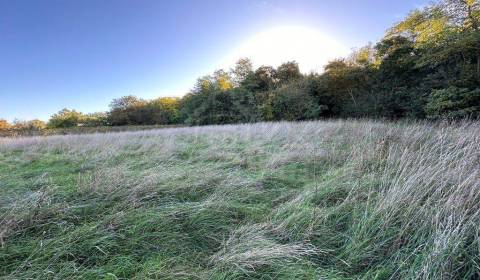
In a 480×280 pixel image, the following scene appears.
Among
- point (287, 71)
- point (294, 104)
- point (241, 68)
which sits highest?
point (241, 68)

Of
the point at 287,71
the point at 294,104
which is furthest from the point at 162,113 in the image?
the point at 294,104

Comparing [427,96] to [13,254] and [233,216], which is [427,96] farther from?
[13,254]

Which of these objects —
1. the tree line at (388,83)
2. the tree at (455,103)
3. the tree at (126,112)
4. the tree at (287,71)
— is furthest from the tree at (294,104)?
the tree at (126,112)

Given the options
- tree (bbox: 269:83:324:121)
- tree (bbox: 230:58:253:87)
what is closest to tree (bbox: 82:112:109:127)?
tree (bbox: 230:58:253:87)

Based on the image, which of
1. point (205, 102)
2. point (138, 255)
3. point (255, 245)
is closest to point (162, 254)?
point (138, 255)

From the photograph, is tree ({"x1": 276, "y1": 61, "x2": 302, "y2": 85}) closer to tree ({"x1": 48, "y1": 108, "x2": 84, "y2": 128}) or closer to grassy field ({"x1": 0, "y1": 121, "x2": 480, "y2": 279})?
grassy field ({"x1": 0, "y1": 121, "x2": 480, "y2": 279})

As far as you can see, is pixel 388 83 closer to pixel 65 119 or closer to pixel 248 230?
pixel 248 230

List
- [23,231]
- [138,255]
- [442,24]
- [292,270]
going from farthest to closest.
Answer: [442,24], [23,231], [138,255], [292,270]

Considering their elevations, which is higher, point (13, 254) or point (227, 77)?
point (227, 77)

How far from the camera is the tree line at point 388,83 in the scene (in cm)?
1046

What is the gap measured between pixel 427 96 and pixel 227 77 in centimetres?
2912

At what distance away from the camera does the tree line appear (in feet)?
34.3

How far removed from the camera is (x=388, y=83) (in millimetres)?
14711

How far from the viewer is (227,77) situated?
123ft
